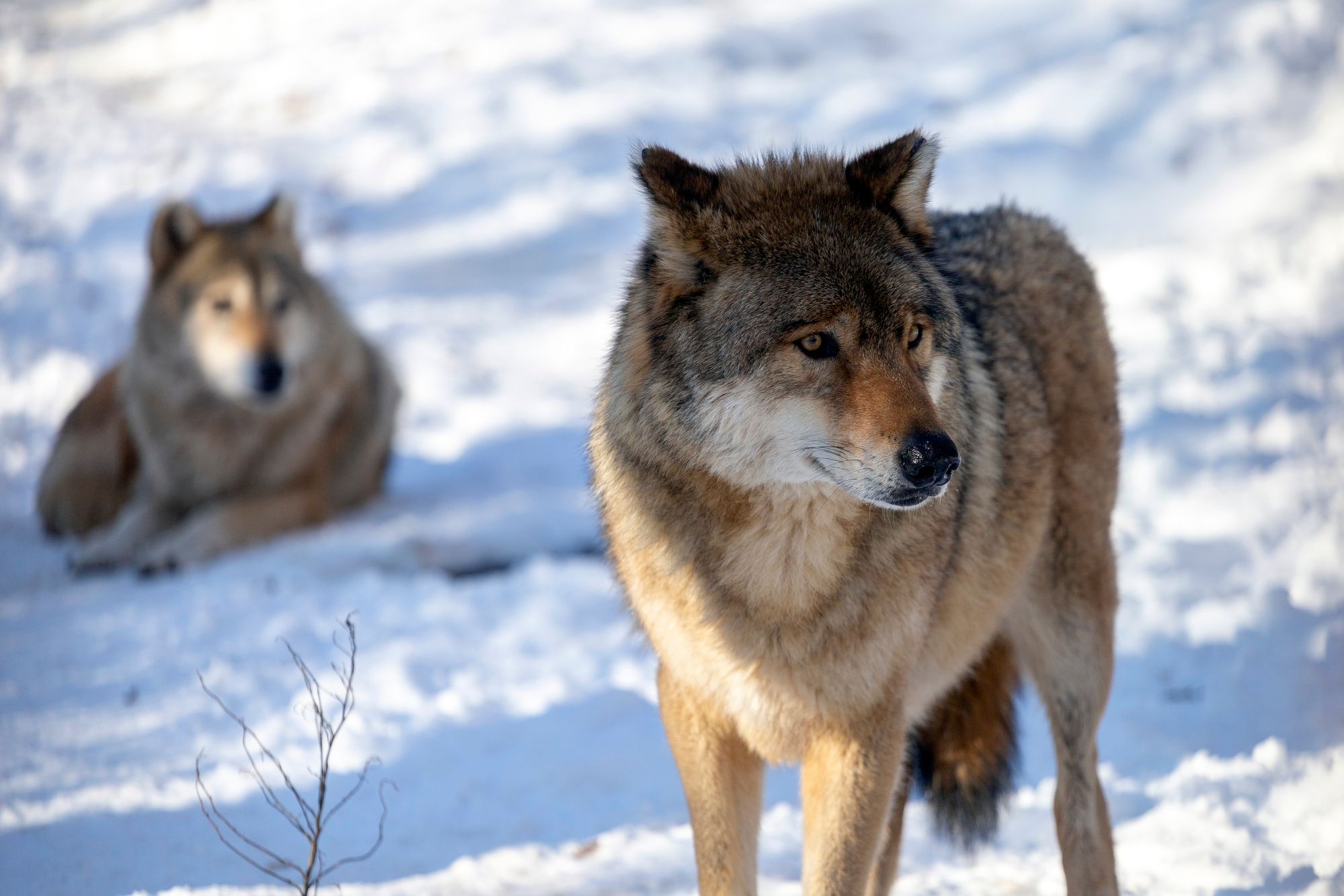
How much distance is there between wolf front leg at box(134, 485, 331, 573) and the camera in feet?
23.1

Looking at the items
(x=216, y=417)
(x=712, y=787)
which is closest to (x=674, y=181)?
(x=712, y=787)

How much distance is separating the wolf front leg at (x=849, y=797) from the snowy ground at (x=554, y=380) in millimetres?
903

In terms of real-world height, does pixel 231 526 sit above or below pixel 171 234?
below

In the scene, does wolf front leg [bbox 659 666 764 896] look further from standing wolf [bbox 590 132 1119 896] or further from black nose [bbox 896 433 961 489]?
black nose [bbox 896 433 961 489]

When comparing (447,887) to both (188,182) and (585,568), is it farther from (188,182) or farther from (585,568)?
(188,182)

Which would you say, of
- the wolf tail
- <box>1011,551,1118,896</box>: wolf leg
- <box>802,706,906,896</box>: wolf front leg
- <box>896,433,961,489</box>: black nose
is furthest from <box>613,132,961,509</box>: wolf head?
the wolf tail

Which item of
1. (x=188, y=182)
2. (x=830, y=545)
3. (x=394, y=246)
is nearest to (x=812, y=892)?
(x=830, y=545)

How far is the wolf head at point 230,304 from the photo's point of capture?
7.41 metres

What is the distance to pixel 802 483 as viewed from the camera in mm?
3002

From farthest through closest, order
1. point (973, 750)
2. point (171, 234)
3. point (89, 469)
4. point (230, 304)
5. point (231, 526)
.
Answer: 1. point (89, 469)
2. point (171, 234)
3. point (230, 304)
4. point (231, 526)
5. point (973, 750)

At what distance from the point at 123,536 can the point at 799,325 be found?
584 centimetres

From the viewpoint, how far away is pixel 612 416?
3.26m

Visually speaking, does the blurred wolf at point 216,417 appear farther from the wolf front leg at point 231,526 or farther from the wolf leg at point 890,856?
the wolf leg at point 890,856

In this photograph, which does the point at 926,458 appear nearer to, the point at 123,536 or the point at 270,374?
the point at 270,374
